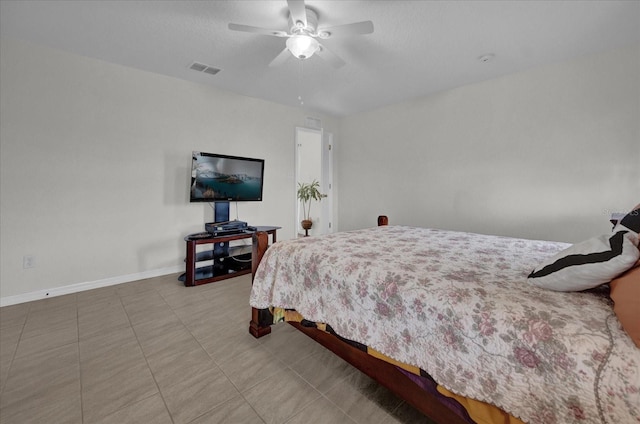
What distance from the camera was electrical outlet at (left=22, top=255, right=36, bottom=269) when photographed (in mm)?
2661

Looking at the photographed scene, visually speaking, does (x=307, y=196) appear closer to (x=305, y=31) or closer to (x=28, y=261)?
(x=305, y=31)

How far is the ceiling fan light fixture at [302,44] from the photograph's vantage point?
7.13 feet

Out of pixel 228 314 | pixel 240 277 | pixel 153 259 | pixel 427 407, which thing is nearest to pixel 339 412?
pixel 427 407

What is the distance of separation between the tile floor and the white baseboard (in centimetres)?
14

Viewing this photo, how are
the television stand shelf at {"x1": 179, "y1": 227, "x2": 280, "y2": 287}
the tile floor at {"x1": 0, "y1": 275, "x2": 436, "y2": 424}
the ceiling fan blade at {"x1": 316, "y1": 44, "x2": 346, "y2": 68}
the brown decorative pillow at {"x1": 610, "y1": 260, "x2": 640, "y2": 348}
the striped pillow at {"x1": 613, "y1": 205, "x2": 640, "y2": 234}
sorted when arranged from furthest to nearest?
the television stand shelf at {"x1": 179, "y1": 227, "x2": 280, "y2": 287}
the ceiling fan blade at {"x1": 316, "y1": 44, "x2": 346, "y2": 68}
the tile floor at {"x1": 0, "y1": 275, "x2": 436, "y2": 424}
the striped pillow at {"x1": 613, "y1": 205, "x2": 640, "y2": 234}
the brown decorative pillow at {"x1": 610, "y1": 260, "x2": 640, "y2": 348}

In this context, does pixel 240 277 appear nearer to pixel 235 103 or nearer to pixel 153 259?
pixel 153 259

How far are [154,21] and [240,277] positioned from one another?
274 centimetres

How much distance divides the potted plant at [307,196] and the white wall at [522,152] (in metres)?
1.35

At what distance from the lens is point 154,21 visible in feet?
7.59

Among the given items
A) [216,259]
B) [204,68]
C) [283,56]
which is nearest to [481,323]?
[283,56]

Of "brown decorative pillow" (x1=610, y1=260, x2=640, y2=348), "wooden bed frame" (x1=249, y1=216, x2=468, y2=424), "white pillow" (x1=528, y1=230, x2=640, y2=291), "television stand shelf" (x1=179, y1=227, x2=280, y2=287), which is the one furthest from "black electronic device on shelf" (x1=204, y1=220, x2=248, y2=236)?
"brown decorative pillow" (x1=610, y1=260, x2=640, y2=348)

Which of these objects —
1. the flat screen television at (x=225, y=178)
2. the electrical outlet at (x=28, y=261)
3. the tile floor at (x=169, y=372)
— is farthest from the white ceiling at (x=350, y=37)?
the tile floor at (x=169, y=372)

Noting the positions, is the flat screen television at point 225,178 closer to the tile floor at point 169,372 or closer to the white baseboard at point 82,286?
the white baseboard at point 82,286

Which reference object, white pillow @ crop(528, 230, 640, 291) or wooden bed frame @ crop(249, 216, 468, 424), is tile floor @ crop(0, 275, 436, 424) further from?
white pillow @ crop(528, 230, 640, 291)
